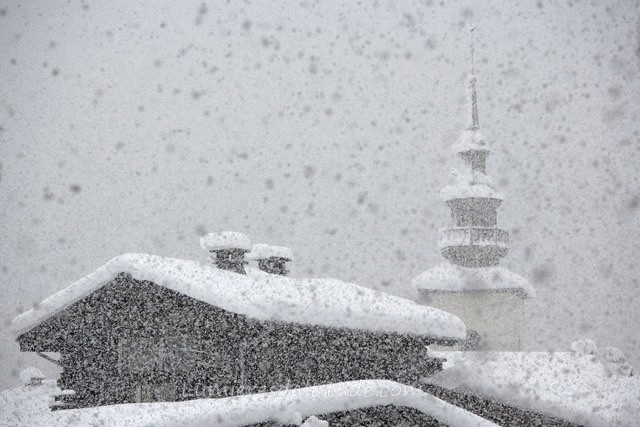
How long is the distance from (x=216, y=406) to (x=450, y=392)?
28.6ft

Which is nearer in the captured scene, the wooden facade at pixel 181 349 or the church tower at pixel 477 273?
the wooden facade at pixel 181 349

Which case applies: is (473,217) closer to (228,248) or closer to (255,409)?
(228,248)

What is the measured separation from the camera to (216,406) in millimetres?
6316

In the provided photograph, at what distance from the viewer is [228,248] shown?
13.3 meters

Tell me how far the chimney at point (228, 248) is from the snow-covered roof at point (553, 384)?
15.0ft

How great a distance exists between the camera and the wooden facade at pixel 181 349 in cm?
1051

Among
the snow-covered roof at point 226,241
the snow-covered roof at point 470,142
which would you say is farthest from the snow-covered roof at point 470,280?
the snow-covered roof at point 226,241

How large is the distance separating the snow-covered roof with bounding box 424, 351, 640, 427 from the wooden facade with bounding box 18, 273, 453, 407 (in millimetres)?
2518

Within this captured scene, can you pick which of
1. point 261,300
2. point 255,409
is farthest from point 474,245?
point 255,409

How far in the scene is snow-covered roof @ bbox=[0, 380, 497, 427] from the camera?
6.19m

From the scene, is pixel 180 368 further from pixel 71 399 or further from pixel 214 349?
pixel 71 399

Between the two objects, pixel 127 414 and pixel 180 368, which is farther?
pixel 180 368

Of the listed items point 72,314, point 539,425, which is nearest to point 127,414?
point 72,314

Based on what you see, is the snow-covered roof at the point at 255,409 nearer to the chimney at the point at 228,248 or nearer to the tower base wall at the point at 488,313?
the chimney at the point at 228,248
